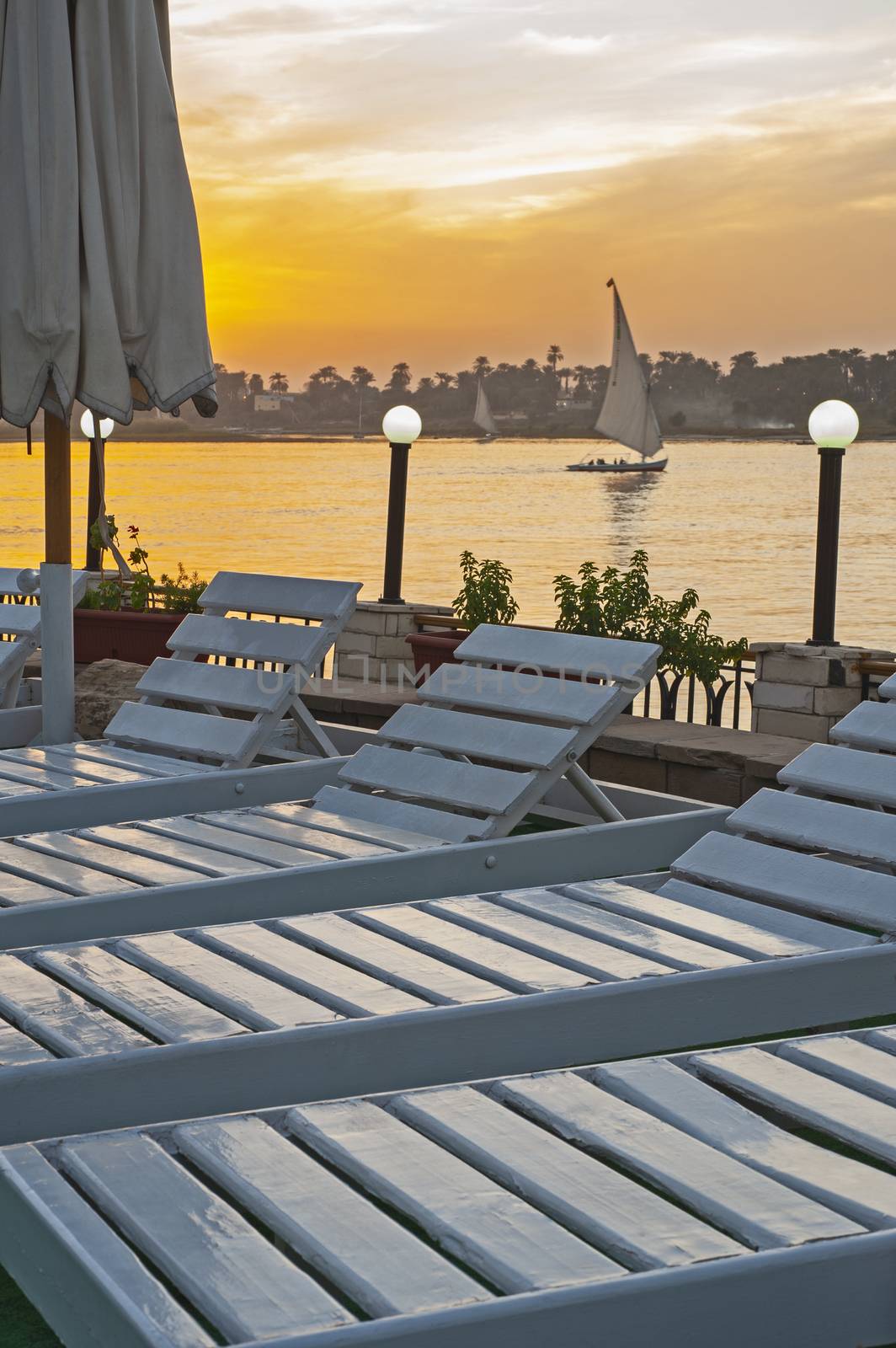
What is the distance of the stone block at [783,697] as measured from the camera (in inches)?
257

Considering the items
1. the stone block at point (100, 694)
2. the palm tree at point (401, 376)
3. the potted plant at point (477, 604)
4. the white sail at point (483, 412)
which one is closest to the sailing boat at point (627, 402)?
the white sail at point (483, 412)

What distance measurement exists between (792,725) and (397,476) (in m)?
2.92

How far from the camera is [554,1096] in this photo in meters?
2.23

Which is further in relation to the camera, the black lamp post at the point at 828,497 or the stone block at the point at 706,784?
the black lamp post at the point at 828,497

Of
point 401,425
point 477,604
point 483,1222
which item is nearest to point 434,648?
point 477,604

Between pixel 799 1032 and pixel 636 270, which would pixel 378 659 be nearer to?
pixel 799 1032

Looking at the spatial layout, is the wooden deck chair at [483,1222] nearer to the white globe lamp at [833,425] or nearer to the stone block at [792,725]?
the stone block at [792,725]

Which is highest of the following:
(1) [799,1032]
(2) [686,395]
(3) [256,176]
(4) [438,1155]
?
(3) [256,176]

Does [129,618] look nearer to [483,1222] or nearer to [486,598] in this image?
[486,598]

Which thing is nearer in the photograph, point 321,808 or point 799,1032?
point 799,1032

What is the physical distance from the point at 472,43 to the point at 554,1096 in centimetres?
2647

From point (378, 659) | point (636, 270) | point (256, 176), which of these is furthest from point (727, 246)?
point (378, 659)

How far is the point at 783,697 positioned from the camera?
6633 millimetres

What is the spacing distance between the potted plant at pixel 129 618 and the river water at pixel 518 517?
77.2 ft
